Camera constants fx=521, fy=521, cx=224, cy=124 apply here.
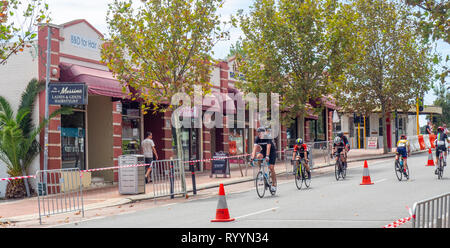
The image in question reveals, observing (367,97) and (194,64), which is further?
(367,97)

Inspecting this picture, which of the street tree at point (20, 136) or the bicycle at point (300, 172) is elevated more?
the street tree at point (20, 136)

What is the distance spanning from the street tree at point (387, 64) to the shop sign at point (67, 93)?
2036 cm

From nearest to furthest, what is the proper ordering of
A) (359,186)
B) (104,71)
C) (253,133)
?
(359,186) → (104,71) → (253,133)

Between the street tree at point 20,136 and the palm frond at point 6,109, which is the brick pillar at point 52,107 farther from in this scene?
the palm frond at point 6,109

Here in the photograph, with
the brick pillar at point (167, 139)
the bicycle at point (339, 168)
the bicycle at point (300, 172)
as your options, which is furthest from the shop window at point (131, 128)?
the bicycle at point (339, 168)

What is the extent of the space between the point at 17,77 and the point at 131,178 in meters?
5.55

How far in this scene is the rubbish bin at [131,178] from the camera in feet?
54.0

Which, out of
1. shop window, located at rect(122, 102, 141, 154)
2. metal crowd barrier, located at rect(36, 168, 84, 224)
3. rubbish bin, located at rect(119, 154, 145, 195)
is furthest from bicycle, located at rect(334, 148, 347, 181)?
metal crowd barrier, located at rect(36, 168, 84, 224)

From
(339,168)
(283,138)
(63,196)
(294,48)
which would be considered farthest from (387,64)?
(63,196)

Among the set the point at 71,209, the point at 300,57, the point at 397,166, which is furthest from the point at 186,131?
the point at 71,209

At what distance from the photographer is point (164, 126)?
2377 cm

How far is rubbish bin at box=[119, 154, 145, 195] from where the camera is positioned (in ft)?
54.0

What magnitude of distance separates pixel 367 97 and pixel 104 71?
20917mm

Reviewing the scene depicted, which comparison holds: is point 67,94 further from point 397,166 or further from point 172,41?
point 397,166
